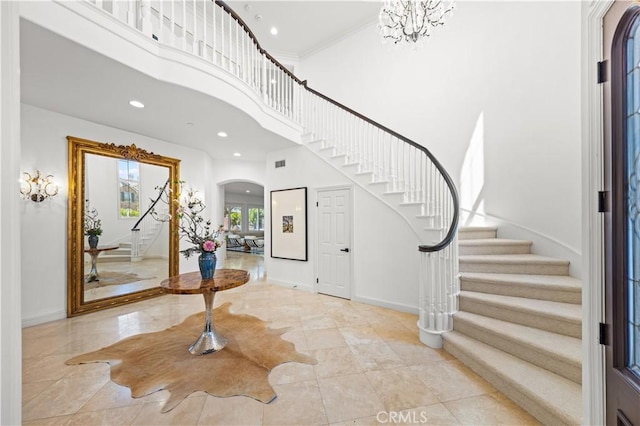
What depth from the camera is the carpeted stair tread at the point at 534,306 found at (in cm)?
217

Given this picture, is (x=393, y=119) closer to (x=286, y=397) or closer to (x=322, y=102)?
(x=322, y=102)

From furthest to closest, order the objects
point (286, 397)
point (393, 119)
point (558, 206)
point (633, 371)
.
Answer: point (393, 119)
point (558, 206)
point (286, 397)
point (633, 371)

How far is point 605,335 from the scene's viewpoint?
130 cm

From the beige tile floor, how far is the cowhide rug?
81 mm

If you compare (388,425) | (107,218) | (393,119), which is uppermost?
(393,119)

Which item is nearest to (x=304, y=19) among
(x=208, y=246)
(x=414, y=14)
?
(x=414, y=14)

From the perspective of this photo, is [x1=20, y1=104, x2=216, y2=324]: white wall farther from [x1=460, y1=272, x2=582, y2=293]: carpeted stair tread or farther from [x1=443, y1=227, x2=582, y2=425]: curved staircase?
[x1=460, y1=272, x2=582, y2=293]: carpeted stair tread

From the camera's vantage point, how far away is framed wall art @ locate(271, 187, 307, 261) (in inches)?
196

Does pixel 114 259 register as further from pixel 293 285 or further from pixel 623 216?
pixel 623 216

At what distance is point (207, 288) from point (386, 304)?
2.84 m

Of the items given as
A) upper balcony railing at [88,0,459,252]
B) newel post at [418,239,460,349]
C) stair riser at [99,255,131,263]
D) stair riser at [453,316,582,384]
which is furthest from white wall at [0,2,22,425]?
stair riser at [99,255,131,263]

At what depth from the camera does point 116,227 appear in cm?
416

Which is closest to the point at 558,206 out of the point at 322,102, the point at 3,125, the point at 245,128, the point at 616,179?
the point at 616,179

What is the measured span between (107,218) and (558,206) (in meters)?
7.01
